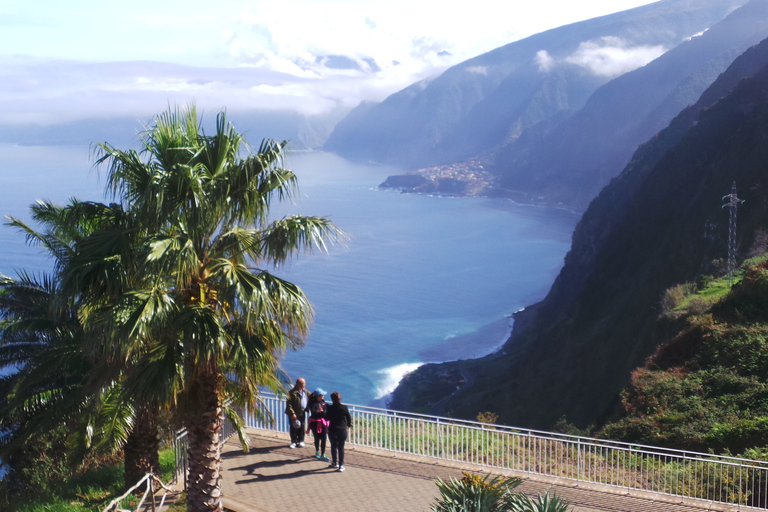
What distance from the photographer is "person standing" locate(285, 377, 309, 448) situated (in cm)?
1102

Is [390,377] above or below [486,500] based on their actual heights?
below

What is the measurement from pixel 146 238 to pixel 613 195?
224 feet

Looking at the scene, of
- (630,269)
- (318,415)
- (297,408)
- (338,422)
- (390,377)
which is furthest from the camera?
(390,377)

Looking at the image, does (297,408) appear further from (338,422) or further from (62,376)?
(62,376)

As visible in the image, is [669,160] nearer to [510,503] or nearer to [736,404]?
[736,404]

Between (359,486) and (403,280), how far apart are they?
295 ft

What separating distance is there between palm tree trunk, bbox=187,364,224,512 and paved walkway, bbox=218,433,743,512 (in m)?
0.99

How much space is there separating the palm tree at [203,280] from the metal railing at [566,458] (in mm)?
1192

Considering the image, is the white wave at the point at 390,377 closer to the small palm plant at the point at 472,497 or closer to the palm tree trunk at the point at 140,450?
the palm tree trunk at the point at 140,450

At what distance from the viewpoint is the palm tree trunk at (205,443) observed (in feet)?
26.6

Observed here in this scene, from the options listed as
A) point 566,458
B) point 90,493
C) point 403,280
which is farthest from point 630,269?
point 403,280

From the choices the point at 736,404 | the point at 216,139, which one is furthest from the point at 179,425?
the point at 736,404

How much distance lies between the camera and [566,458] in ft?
37.6

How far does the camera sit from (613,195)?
70562mm
